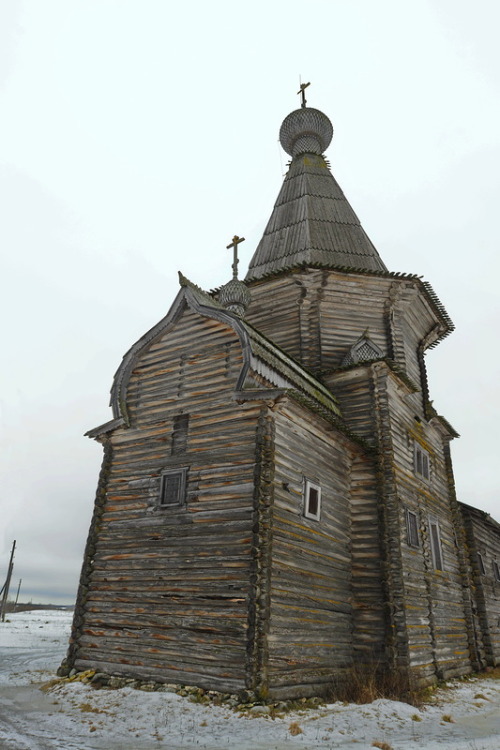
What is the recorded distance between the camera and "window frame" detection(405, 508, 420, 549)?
14.9m

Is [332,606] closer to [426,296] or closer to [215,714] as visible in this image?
[215,714]

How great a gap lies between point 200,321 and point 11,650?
625 inches

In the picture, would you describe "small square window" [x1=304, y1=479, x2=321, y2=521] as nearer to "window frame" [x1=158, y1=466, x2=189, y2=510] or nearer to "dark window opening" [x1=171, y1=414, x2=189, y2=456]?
"window frame" [x1=158, y1=466, x2=189, y2=510]

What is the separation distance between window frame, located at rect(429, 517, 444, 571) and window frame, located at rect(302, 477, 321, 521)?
5.72m

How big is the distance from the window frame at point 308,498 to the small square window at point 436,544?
5.77 m

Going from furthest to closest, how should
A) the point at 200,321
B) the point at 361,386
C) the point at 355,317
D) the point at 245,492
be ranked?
the point at 355,317, the point at 361,386, the point at 200,321, the point at 245,492

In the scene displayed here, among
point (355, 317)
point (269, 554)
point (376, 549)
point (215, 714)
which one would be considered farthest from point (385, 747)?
point (355, 317)

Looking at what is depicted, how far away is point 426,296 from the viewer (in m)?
20.4

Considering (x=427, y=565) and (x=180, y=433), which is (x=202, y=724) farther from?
(x=427, y=565)

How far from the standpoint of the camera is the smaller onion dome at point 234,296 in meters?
16.8

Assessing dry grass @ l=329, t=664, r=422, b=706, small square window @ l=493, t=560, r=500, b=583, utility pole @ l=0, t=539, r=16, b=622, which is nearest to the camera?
dry grass @ l=329, t=664, r=422, b=706

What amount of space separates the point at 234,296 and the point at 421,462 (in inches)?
318

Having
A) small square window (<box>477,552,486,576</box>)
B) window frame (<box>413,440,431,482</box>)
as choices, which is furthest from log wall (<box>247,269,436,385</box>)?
small square window (<box>477,552,486,576</box>)

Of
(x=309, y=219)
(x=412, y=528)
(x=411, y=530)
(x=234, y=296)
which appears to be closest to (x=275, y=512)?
(x=411, y=530)
